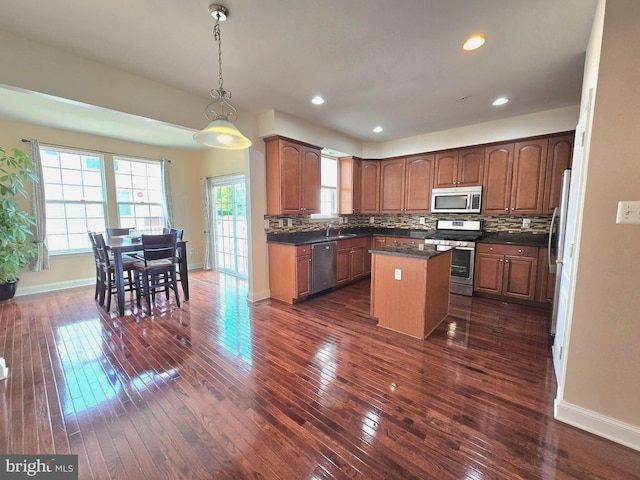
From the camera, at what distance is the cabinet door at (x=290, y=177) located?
155 inches

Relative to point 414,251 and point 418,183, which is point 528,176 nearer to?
point 418,183

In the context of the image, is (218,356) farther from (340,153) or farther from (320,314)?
(340,153)

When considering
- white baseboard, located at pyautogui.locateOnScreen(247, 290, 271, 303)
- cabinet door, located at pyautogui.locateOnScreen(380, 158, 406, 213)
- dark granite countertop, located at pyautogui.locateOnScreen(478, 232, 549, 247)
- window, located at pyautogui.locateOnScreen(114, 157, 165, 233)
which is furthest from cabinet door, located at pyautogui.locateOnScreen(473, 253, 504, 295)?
window, located at pyautogui.locateOnScreen(114, 157, 165, 233)

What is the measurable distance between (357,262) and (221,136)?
3.43m

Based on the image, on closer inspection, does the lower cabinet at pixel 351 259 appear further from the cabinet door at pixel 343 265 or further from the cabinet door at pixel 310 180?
the cabinet door at pixel 310 180

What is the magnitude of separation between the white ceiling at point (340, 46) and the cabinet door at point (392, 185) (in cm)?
175

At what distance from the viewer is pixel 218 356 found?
247 cm

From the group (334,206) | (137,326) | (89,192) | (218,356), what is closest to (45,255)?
(89,192)

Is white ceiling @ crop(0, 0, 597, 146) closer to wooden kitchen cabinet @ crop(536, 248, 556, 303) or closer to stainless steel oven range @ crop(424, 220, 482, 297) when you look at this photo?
stainless steel oven range @ crop(424, 220, 482, 297)

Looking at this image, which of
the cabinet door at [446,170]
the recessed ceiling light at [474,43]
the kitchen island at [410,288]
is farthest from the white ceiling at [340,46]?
the kitchen island at [410,288]

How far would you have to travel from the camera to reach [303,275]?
396cm

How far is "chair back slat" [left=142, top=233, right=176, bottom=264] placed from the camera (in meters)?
3.49

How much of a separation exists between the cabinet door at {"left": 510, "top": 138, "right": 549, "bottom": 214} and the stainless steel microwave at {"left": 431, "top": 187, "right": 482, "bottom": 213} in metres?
0.48

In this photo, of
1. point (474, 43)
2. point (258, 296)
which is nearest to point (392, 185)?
point (474, 43)
